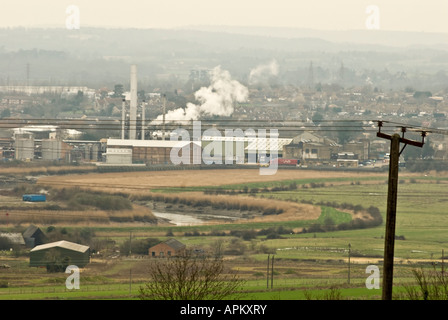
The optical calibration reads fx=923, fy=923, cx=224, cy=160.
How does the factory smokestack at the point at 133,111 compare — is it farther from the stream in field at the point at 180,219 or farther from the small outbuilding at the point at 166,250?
the small outbuilding at the point at 166,250

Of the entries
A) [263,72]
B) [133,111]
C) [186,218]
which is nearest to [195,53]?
[263,72]

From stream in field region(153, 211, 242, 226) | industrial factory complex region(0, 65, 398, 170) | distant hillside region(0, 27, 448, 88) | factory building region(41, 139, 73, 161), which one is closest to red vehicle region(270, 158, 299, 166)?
industrial factory complex region(0, 65, 398, 170)

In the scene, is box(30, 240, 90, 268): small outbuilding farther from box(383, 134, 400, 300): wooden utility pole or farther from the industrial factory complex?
the industrial factory complex

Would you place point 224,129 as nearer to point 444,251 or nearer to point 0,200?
point 0,200

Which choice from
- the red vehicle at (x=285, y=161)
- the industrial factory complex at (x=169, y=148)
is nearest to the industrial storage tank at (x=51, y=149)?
the industrial factory complex at (x=169, y=148)

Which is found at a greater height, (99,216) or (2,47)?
(2,47)
